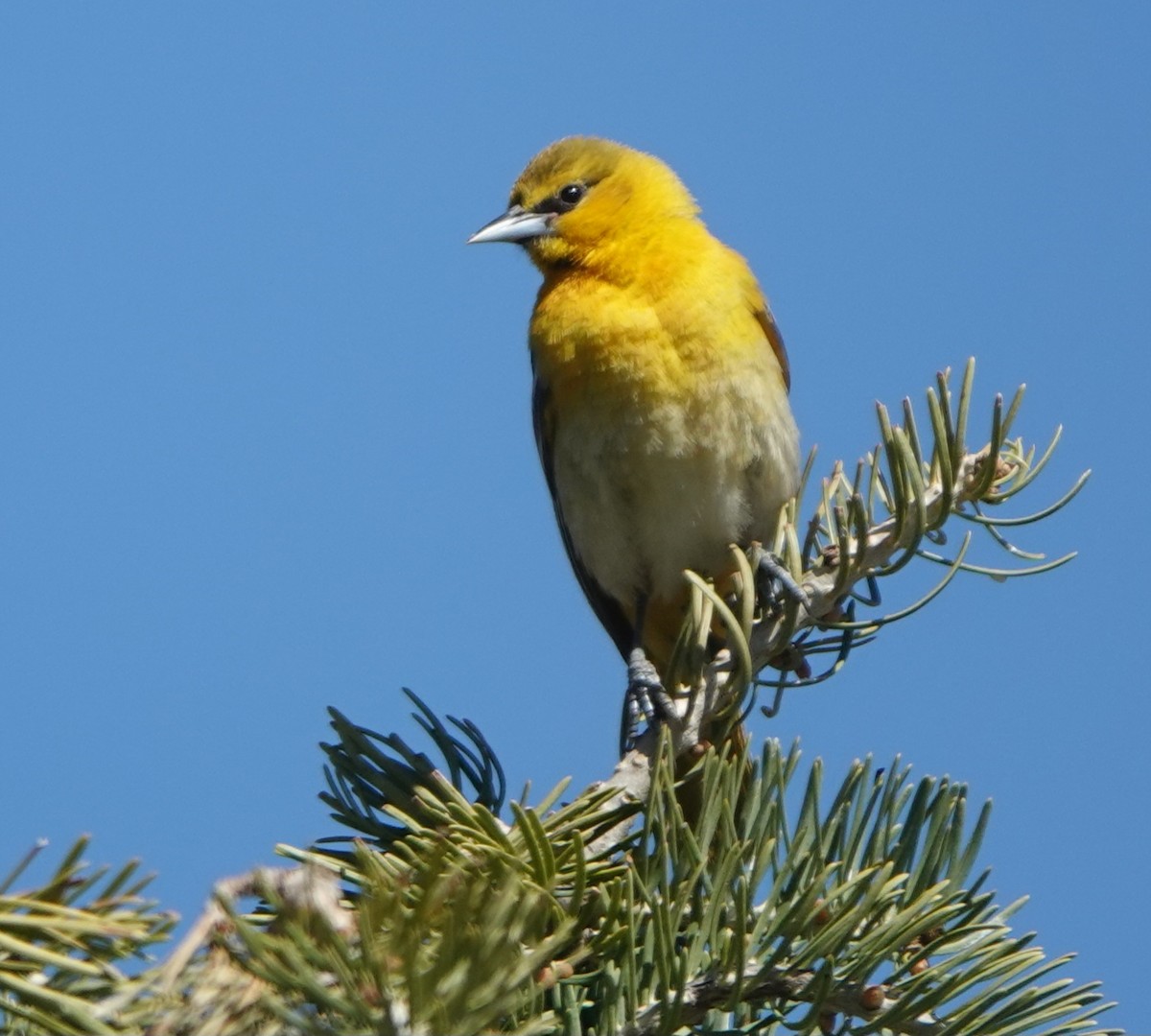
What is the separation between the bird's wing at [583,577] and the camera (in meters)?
4.31

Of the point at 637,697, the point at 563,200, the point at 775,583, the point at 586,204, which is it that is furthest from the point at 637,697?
the point at 563,200

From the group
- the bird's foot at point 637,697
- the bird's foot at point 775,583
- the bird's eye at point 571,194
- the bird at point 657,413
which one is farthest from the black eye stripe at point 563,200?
the bird's foot at point 775,583

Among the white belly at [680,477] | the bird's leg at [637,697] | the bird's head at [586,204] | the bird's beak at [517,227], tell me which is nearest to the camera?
the bird's leg at [637,697]

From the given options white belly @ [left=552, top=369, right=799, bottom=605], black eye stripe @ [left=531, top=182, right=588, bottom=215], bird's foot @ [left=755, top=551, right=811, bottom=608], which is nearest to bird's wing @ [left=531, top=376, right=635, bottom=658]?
white belly @ [left=552, top=369, right=799, bottom=605]

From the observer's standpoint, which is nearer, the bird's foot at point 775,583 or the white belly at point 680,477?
the bird's foot at point 775,583

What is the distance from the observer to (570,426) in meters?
4.04

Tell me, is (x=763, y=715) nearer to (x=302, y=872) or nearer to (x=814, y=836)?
(x=814, y=836)

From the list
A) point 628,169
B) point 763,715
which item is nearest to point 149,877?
point 763,715

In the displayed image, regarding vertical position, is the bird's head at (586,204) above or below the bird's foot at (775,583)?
above

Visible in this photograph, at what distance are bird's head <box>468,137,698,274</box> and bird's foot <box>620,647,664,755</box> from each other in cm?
148

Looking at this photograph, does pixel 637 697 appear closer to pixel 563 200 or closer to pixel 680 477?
pixel 680 477

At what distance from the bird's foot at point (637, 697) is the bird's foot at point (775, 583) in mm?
280

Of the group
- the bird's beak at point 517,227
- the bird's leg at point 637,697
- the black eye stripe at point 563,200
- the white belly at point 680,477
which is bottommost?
the bird's leg at point 637,697

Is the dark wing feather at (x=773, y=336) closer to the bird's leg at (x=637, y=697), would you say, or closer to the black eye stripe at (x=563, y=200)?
the black eye stripe at (x=563, y=200)
